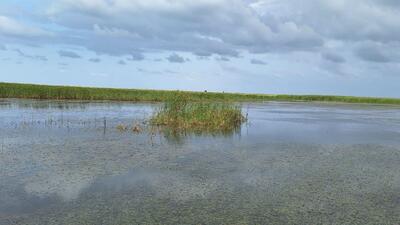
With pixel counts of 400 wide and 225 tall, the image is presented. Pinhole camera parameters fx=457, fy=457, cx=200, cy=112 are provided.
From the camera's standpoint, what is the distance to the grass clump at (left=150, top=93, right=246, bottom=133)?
765 inches

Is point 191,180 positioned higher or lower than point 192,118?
lower

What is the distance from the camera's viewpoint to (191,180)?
9.26 metres

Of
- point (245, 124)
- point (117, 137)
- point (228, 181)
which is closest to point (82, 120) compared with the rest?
point (117, 137)

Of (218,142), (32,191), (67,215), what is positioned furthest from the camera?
(218,142)

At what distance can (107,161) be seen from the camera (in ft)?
36.2

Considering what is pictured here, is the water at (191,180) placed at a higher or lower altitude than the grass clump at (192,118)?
lower

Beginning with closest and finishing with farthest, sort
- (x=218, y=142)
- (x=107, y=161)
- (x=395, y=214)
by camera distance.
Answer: (x=395, y=214) < (x=107, y=161) < (x=218, y=142)

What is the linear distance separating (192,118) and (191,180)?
35.5ft

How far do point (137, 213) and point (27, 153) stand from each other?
599cm

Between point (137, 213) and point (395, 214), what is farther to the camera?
point (395, 214)

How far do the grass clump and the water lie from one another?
9.74 ft

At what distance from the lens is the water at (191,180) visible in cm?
691

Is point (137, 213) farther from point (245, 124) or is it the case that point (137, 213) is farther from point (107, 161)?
point (245, 124)

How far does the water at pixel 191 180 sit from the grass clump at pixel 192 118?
2968 mm
